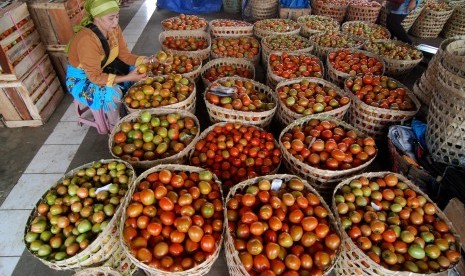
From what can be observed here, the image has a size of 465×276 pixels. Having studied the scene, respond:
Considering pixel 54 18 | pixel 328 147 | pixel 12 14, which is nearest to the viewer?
pixel 328 147

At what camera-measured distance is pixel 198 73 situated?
3.73 meters

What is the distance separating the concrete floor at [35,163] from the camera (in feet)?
8.07

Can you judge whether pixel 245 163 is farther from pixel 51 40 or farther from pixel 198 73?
pixel 51 40

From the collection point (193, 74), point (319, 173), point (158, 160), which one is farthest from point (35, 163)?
point (319, 173)

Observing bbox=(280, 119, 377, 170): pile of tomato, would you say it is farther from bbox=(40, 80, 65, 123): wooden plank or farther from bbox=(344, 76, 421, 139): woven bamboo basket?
bbox=(40, 80, 65, 123): wooden plank

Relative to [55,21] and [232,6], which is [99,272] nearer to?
[55,21]

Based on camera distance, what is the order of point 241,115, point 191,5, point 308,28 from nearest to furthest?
point 241,115
point 308,28
point 191,5

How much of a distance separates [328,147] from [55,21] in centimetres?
366

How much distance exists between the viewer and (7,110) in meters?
3.62

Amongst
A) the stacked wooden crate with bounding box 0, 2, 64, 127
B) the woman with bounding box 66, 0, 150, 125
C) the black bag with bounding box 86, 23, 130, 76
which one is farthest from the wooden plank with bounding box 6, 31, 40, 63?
the black bag with bounding box 86, 23, 130, 76

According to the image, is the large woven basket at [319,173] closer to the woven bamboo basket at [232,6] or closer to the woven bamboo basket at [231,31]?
the woven bamboo basket at [231,31]

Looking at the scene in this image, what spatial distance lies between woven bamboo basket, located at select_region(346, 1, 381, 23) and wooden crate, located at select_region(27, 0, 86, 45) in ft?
15.1

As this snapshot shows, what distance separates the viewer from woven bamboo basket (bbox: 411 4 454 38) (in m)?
5.86

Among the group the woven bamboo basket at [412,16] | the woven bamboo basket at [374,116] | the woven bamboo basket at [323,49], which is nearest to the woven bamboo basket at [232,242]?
the woven bamboo basket at [374,116]
